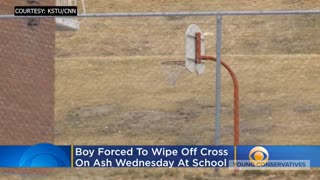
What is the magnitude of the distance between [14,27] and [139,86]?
39.8ft

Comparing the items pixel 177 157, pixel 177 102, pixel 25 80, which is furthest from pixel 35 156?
pixel 177 102

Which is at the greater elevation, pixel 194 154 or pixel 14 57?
pixel 14 57

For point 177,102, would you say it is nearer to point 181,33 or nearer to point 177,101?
point 177,101

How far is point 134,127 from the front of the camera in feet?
84.5

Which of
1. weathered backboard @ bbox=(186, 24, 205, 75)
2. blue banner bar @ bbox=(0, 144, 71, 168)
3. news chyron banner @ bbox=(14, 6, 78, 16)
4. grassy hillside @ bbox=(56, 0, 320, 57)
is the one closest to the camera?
blue banner bar @ bbox=(0, 144, 71, 168)

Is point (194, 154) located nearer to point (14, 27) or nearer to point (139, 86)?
point (14, 27)

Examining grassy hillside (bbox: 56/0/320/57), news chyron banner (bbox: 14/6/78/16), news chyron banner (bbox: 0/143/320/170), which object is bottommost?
news chyron banner (bbox: 0/143/320/170)

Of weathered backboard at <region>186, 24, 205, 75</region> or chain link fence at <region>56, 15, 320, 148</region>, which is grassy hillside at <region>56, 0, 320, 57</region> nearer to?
chain link fence at <region>56, 15, 320, 148</region>

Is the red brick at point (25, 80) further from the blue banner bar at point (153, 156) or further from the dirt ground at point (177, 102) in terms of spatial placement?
the dirt ground at point (177, 102)

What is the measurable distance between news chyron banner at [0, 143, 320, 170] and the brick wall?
2490mm

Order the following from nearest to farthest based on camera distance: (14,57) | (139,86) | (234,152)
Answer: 1. (234,152)
2. (14,57)
3. (139,86)

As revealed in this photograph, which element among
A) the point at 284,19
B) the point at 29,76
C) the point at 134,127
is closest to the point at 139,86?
the point at 134,127

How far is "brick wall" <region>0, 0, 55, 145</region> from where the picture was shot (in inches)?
631

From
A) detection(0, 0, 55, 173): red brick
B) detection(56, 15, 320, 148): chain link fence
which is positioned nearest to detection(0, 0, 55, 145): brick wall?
detection(0, 0, 55, 173): red brick
